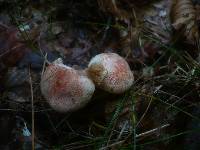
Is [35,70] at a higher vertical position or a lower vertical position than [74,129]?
higher

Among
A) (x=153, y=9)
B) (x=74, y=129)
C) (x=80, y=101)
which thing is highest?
(x=153, y=9)

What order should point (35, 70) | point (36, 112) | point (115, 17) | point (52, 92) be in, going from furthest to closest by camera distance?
point (115, 17)
point (35, 70)
point (36, 112)
point (52, 92)

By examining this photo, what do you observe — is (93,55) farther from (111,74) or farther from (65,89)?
(65,89)

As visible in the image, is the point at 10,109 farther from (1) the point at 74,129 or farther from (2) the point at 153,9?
(2) the point at 153,9

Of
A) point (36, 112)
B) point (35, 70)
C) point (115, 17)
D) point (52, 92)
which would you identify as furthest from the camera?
point (115, 17)

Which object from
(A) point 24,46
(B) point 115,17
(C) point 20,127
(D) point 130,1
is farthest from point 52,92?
(D) point 130,1
